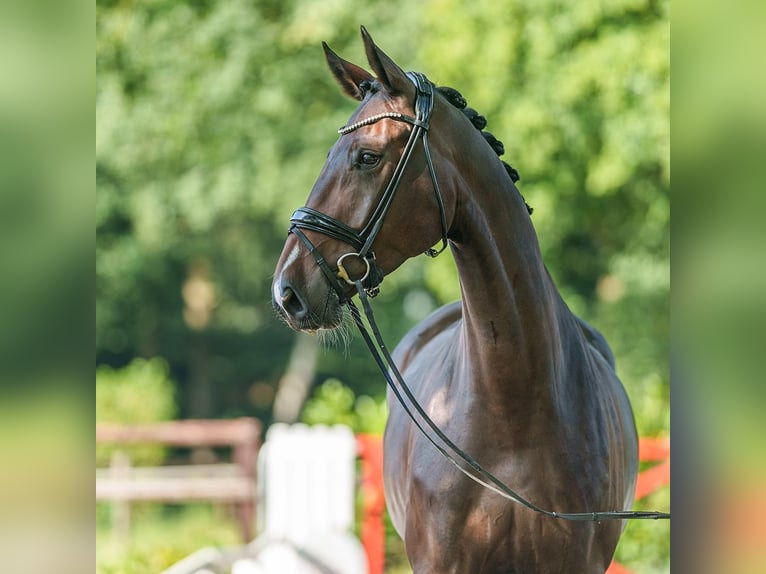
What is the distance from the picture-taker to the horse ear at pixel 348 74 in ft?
10.0

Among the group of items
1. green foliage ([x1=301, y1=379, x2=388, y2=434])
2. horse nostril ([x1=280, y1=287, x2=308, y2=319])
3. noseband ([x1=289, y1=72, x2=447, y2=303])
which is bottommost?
green foliage ([x1=301, y1=379, x2=388, y2=434])

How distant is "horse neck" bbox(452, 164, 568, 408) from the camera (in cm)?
293

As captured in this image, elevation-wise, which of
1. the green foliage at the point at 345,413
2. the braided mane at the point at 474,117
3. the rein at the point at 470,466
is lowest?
the green foliage at the point at 345,413

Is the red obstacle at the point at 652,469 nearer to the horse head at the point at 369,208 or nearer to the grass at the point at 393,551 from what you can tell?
the grass at the point at 393,551

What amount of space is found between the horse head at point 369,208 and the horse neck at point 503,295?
0.12 m

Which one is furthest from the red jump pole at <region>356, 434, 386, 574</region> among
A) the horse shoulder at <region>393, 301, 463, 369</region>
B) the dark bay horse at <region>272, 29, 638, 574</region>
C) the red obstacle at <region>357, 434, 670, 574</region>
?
the dark bay horse at <region>272, 29, 638, 574</region>

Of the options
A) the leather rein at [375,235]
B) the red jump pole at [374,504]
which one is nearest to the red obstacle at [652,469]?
the red jump pole at [374,504]

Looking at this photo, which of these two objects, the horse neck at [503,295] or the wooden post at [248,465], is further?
the wooden post at [248,465]

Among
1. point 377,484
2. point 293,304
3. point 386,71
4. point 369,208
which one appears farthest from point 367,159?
point 377,484

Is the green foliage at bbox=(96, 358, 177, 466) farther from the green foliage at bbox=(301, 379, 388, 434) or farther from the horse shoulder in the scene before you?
the horse shoulder

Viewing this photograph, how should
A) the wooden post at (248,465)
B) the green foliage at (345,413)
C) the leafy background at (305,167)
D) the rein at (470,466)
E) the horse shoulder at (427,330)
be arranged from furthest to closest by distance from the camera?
the wooden post at (248,465) < the leafy background at (305,167) < the green foliage at (345,413) < the horse shoulder at (427,330) < the rein at (470,466)

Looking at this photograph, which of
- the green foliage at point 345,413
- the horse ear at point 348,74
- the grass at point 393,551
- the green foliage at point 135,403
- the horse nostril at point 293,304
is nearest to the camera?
the horse nostril at point 293,304

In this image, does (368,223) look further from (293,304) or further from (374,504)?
(374,504)

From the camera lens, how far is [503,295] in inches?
116
